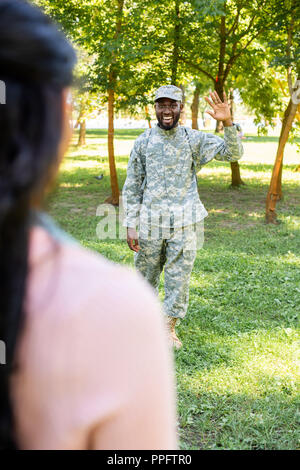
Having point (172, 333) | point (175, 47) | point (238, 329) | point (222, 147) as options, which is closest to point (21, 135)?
point (222, 147)

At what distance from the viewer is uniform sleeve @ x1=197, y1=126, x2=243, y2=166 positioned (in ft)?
13.4

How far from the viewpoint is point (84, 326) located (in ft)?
1.91

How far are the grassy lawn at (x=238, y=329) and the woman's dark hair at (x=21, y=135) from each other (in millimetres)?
117

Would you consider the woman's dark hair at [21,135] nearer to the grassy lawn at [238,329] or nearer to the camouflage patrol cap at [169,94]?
the grassy lawn at [238,329]

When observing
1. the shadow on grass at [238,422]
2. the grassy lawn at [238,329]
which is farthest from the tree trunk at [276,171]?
the shadow on grass at [238,422]

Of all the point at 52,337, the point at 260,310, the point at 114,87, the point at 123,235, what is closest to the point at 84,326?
the point at 52,337

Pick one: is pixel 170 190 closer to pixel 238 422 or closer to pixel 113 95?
pixel 238 422

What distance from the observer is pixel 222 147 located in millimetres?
4195

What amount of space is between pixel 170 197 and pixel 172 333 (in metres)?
1.12

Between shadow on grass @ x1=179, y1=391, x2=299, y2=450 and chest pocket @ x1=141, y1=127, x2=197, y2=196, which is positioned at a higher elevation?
chest pocket @ x1=141, y1=127, x2=197, y2=196

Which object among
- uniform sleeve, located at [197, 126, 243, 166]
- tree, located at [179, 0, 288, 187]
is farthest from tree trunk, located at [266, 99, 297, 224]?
uniform sleeve, located at [197, 126, 243, 166]

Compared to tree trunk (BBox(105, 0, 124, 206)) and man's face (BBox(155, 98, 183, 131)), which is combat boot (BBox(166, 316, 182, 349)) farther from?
tree trunk (BBox(105, 0, 124, 206))

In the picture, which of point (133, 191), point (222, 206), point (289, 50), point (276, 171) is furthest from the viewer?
point (222, 206)
